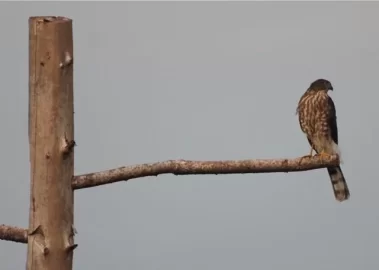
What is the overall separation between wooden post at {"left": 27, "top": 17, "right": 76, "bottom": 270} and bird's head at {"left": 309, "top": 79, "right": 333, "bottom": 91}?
4.01 meters

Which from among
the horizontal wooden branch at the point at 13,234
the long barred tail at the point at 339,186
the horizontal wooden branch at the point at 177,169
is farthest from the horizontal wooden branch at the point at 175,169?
the long barred tail at the point at 339,186

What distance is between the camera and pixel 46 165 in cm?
326

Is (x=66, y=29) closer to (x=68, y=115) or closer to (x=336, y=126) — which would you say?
(x=68, y=115)

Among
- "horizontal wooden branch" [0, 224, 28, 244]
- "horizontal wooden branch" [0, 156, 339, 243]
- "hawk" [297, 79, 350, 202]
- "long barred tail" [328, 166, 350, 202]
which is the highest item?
"hawk" [297, 79, 350, 202]

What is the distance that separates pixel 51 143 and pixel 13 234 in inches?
18.7

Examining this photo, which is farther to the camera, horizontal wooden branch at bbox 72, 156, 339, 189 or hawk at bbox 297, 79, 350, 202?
hawk at bbox 297, 79, 350, 202

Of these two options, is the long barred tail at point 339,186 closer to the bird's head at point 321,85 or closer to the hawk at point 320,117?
the hawk at point 320,117

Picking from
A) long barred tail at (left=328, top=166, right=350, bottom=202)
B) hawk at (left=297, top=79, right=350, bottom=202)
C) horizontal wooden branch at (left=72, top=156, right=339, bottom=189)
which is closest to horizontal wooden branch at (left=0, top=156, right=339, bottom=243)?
horizontal wooden branch at (left=72, top=156, right=339, bottom=189)

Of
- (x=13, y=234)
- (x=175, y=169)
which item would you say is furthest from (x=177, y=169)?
(x=13, y=234)

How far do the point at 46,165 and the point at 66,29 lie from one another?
55 centimetres

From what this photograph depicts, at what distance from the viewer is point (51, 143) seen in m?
3.25

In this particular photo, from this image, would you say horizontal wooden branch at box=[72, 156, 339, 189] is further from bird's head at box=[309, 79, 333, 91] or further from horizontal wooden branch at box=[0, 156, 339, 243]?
bird's head at box=[309, 79, 333, 91]

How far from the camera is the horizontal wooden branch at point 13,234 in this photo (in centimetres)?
339

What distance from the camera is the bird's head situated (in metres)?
6.95
